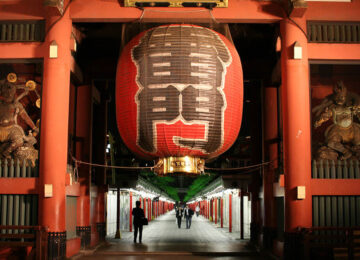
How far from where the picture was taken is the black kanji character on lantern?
31.3 feet

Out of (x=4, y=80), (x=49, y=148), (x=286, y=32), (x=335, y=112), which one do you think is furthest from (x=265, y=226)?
(x=4, y=80)

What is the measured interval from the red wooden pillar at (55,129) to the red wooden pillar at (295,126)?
5758mm

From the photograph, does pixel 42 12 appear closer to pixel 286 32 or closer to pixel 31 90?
pixel 31 90

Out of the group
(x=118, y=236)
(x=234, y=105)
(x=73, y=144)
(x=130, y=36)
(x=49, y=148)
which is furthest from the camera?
(x=118, y=236)

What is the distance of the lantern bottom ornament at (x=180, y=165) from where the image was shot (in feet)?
32.6

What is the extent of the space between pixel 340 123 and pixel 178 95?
5.73 meters

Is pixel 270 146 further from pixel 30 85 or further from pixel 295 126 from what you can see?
pixel 30 85

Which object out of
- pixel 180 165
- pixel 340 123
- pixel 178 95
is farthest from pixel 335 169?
pixel 178 95

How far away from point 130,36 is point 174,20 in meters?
1.94

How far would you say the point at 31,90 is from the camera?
13.7m

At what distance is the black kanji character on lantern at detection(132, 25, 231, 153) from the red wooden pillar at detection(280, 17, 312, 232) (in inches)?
122

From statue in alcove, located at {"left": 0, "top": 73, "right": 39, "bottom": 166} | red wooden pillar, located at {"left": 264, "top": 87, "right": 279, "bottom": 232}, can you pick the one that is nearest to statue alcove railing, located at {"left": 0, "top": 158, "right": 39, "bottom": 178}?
statue in alcove, located at {"left": 0, "top": 73, "right": 39, "bottom": 166}

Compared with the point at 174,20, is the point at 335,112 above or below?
below

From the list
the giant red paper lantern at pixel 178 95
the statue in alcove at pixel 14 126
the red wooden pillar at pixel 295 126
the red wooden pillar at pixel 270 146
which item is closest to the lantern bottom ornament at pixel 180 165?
the giant red paper lantern at pixel 178 95
